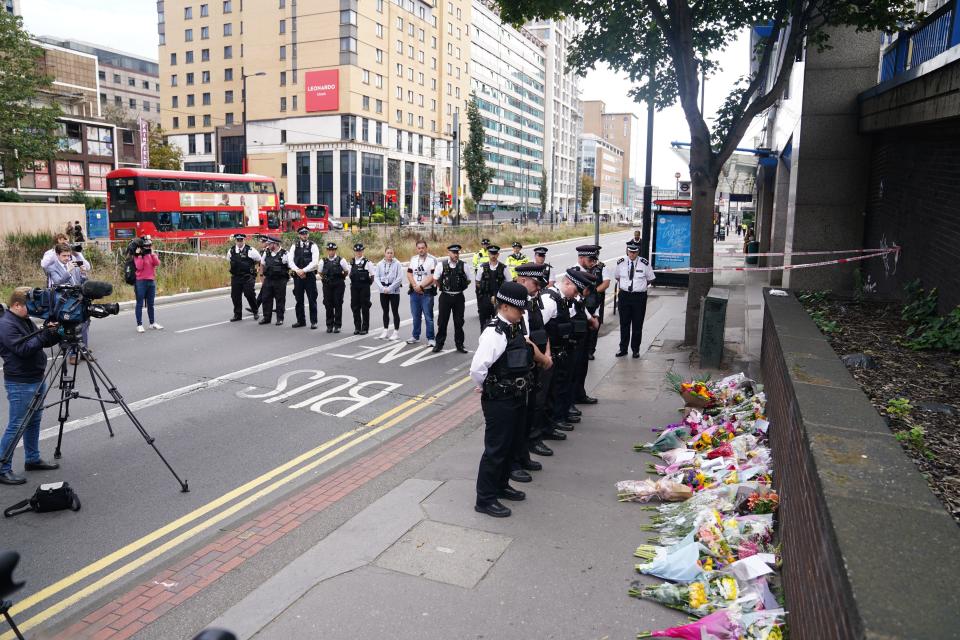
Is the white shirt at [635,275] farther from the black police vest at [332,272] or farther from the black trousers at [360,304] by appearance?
the black police vest at [332,272]

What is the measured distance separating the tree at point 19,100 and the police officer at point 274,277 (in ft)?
87.7

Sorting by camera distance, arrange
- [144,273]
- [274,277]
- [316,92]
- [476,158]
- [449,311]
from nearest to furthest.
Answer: [449,311] → [144,273] → [274,277] → [476,158] → [316,92]

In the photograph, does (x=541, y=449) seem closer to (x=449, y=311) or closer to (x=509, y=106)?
(x=449, y=311)

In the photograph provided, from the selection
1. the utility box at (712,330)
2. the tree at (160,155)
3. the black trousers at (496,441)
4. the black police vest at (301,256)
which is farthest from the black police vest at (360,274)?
the tree at (160,155)

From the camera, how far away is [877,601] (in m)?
2.38

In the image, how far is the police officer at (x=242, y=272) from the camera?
15.4m

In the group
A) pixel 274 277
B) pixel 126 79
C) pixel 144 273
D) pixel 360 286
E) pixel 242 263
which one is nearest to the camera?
pixel 144 273

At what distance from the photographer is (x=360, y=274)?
1397cm

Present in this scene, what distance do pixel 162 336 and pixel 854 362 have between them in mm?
12095

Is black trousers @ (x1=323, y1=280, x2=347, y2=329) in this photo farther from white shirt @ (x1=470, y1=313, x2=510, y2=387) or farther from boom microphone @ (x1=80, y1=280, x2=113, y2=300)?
white shirt @ (x1=470, y1=313, x2=510, y2=387)

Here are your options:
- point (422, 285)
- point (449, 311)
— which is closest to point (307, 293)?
point (422, 285)

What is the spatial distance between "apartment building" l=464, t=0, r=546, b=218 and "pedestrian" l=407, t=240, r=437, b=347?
86707 mm

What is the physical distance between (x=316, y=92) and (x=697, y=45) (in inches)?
2743

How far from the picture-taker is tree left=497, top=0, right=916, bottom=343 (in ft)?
37.1
